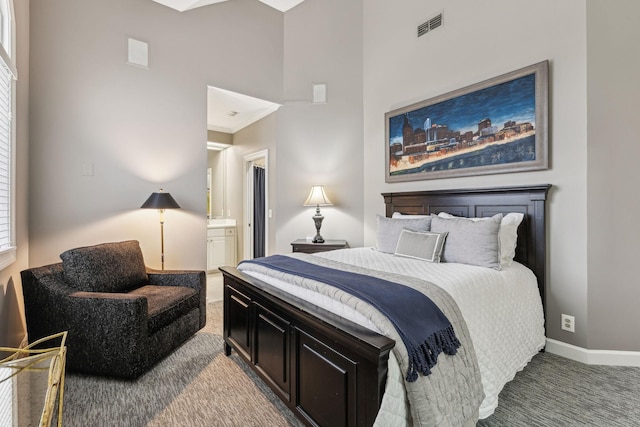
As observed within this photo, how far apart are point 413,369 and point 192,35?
4041 mm

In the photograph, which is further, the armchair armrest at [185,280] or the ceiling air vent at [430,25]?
the ceiling air vent at [430,25]

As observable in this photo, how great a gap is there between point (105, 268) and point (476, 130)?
3425 mm

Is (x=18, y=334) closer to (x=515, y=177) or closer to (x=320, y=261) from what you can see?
(x=320, y=261)

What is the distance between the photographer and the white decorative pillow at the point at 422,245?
2.52 metres

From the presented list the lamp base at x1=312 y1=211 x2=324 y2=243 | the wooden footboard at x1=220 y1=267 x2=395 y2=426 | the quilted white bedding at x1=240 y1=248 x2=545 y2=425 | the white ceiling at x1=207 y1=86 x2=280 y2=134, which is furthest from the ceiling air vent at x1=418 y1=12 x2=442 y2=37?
the wooden footboard at x1=220 y1=267 x2=395 y2=426

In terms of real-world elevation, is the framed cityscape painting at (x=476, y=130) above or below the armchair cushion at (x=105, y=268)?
above

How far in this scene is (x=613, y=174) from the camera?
232 centimetres

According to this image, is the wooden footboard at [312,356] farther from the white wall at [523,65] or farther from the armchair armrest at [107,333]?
the white wall at [523,65]

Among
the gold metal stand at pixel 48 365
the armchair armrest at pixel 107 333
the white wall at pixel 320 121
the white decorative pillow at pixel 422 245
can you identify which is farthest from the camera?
the white wall at pixel 320 121

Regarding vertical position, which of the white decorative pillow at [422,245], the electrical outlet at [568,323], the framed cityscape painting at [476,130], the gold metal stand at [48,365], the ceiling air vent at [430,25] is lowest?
the electrical outlet at [568,323]

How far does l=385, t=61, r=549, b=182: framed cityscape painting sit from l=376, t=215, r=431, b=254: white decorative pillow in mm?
683

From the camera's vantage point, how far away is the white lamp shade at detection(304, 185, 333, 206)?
4180mm

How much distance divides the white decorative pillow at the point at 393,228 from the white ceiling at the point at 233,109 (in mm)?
2457

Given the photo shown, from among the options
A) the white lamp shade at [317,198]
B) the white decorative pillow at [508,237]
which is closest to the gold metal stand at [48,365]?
the white decorative pillow at [508,237]
